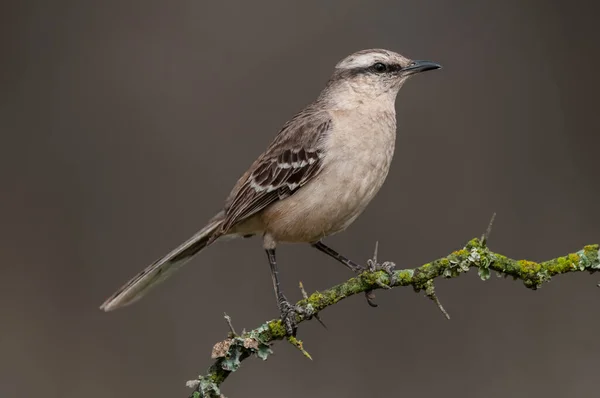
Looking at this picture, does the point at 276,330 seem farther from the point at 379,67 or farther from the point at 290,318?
the point at 379,67

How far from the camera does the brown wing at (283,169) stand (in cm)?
509

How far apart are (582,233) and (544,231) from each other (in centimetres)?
30

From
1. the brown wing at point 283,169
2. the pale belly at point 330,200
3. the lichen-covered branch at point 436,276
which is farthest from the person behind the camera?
the brown wing at point 283,169

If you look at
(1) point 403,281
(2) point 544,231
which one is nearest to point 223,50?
(2) point 544,231

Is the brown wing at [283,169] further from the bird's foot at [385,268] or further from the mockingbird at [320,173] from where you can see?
the bird's foot at [385,268]

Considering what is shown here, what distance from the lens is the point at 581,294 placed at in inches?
265

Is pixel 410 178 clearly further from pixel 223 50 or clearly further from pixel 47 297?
pixel 47 297

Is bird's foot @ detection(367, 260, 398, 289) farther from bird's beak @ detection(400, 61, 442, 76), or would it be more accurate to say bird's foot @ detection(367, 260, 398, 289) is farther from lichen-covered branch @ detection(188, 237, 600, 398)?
bird's beak @ detection(400, 61, 442, 76)

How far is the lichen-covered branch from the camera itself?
349 centimetres

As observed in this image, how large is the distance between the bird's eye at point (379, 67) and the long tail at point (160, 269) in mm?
1304

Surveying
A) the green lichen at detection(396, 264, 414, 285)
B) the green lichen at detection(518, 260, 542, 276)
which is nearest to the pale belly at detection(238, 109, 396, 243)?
the green lichen at detection(396, 264, 414, 285)

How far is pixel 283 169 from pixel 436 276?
5.61ft

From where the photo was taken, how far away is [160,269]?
5.07 meters

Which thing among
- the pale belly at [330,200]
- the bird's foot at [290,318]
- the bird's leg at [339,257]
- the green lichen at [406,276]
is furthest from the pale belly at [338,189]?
the green lichen at [406,276]
